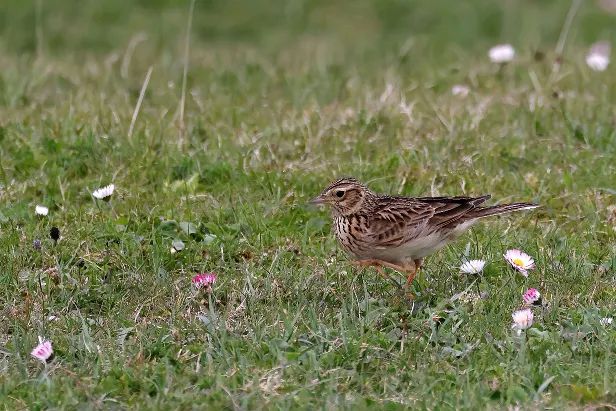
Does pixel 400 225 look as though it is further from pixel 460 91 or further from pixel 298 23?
pixel 298 23

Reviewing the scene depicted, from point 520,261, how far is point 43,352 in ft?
8.76

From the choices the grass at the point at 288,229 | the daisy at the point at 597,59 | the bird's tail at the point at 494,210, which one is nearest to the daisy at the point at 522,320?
the grass at the point at 288,229

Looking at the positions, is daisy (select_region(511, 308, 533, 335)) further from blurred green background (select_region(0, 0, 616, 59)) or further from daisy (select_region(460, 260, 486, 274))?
blurred green background (select_region(0, 0, 616, 59))

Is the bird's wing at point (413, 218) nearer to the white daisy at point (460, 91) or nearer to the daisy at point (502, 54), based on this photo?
the white daisy at point (460, 91)

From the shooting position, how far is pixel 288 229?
7.18 meters

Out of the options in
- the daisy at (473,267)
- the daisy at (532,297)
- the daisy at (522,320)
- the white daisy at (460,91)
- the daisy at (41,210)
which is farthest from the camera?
the white daisy at (460,91)

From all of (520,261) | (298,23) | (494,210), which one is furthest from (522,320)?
(298,23)

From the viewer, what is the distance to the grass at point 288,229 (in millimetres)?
5184

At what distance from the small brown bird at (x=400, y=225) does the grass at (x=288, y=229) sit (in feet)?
0.55

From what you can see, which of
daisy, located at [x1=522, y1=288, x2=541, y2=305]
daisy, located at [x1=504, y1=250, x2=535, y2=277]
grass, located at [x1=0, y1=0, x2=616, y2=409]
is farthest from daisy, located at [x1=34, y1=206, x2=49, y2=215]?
daisy, located at [x1=522, y1=288, x2=541, y2=305]

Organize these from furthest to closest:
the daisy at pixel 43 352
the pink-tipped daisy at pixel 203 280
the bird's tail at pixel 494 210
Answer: the bird's tail at pixel 494 210 → the pink-tipped daisy at pixel 203 280 → the daisy at pixel 43 352

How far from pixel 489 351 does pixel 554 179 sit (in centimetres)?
272

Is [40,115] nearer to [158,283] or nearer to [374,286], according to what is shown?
[158,283]

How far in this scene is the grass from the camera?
5.18m
